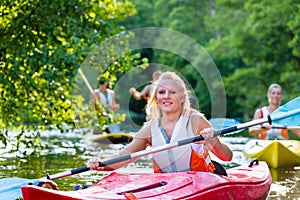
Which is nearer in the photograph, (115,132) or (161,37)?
(115,132)

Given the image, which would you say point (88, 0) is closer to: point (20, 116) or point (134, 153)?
point (20, 116)

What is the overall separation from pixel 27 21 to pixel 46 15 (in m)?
0.28

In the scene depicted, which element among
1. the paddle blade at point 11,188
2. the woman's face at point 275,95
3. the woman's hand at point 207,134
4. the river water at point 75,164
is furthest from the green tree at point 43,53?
the woman's hand at point 207,134

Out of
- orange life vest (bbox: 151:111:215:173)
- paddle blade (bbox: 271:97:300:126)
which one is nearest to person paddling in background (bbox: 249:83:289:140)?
paddle blade (bbox: 271:97:300:126)

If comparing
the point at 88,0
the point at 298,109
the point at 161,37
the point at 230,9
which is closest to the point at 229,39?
the point at 230,9

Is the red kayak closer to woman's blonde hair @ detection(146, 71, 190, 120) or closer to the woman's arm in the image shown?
the woman's arm

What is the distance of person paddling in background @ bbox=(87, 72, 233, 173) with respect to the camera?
5574mm

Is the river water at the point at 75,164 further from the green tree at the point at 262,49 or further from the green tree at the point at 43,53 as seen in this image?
the green tree at the point at 262,49

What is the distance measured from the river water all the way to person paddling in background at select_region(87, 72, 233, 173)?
1.52 metres

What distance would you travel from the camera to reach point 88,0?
8523mm

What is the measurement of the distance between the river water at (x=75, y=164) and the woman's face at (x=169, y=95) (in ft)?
6.19

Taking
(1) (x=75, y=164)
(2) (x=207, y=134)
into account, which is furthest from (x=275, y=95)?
(2) (x=207, y=134)

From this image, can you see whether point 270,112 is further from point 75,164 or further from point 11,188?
point 11,188

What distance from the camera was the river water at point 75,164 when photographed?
7663 millimetres
